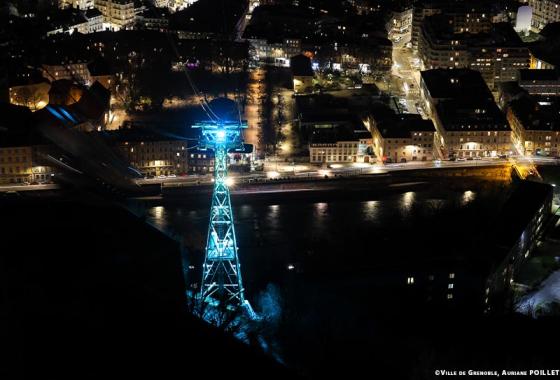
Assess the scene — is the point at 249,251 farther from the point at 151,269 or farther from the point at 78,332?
the point at 78,332

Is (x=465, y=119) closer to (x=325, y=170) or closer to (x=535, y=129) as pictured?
(x=535, y=129)

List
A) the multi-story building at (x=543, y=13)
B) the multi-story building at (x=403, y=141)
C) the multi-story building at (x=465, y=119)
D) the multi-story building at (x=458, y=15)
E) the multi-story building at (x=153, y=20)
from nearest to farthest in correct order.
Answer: the multi-story building at (x=403, y=141)
the multi-story building at (x=465, y=119)
the multi-story building at (x=458, y=15)
the multi-story building at (x=153, y=20)
the multi-story building at (x=543, y=13)

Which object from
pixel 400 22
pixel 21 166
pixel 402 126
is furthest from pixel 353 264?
pixel 400 22

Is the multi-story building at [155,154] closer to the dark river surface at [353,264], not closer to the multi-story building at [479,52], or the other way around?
the dark river surface at [353,264]

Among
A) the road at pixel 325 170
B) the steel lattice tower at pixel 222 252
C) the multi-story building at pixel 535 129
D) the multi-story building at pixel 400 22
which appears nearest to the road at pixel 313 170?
the road at pixel 325 170

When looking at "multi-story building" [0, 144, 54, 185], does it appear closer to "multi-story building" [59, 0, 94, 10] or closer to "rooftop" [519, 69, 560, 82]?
"multi-story building" [59, 0, 94, 10]

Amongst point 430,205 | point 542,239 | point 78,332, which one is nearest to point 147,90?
point 430,205
